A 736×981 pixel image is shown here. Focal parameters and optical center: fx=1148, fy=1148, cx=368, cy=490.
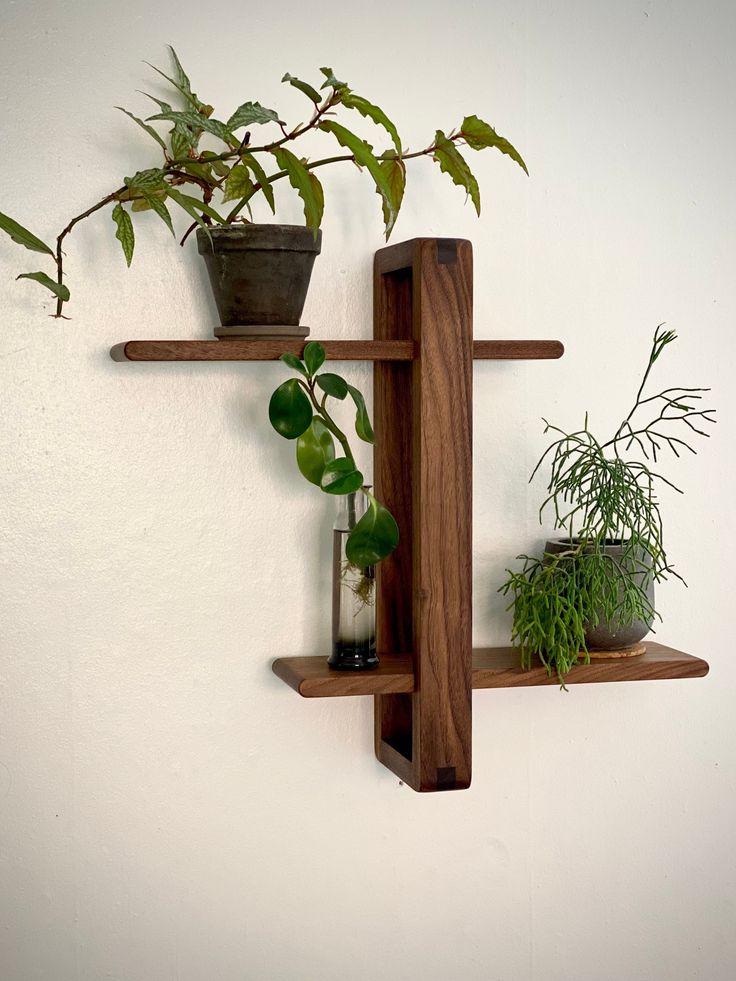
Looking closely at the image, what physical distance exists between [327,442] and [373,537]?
0.12 meters

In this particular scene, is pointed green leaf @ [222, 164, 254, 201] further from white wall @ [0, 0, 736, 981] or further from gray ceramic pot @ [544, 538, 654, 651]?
gray ceramic pot @ [544, 538, 654, 651]

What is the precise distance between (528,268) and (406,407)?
254 millimetres

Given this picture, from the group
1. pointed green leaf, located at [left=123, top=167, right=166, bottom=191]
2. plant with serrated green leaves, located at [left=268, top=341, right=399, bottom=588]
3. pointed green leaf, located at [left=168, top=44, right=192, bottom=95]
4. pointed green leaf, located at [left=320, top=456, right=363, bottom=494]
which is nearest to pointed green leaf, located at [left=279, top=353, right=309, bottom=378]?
plant with serrated green leaves, located at [left=268, top=341, right=399, bottom=588]

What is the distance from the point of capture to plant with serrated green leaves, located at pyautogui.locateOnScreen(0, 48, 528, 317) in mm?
1188

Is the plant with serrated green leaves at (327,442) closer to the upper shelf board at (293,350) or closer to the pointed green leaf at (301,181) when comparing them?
the upper shelf board at (293,350)

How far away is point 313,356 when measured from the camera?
4.12 ft

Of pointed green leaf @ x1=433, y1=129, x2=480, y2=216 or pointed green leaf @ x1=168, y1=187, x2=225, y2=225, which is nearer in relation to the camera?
pointed green leaf @ x1=168, y1=187, x2=225, y2=225

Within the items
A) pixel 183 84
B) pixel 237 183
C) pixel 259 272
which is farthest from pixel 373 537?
pixel 183 84

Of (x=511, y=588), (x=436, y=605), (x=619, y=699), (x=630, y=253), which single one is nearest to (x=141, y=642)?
(x=436, y=605)

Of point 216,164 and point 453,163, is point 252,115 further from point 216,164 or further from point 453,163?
point 453,163

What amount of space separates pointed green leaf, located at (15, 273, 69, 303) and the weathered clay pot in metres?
0.16

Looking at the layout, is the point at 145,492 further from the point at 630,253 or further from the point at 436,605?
the point at 630,253

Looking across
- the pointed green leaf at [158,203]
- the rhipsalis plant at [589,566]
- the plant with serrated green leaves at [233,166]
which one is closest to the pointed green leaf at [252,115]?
the plant with serrated green leaves at [233,166]

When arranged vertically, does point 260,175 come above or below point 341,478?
above
